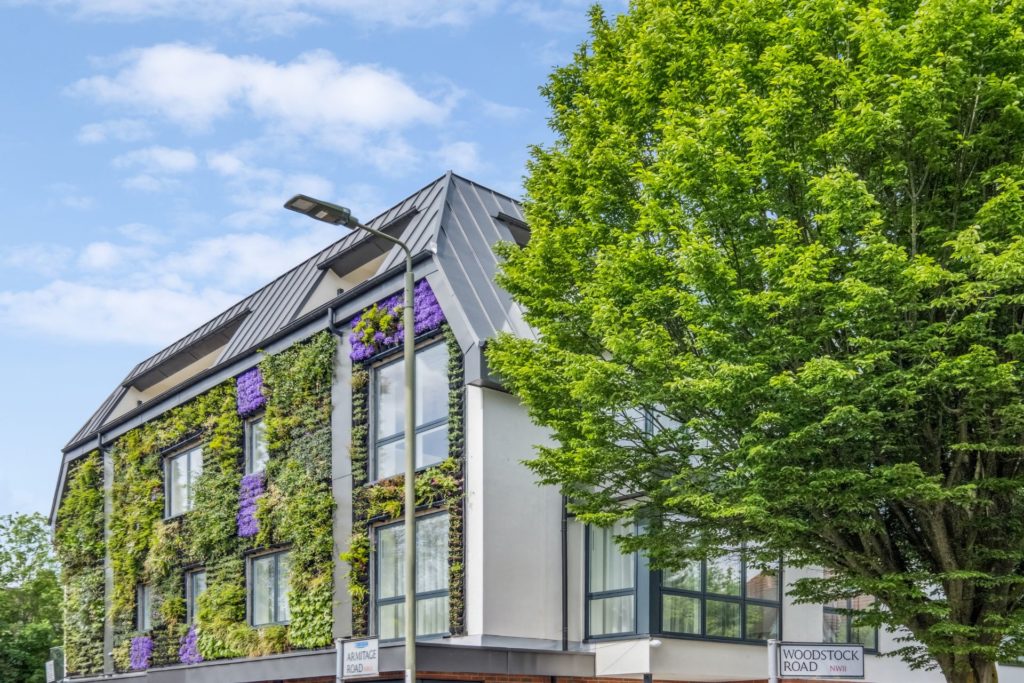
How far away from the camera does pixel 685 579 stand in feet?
66.4

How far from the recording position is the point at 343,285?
86.6 feet

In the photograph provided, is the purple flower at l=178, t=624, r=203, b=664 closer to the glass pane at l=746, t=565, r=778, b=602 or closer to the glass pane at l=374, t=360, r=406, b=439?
the glass pane at l=374, t=360, r=406, b=439

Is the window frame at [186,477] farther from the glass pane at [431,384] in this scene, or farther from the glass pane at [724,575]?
the glass pane at [724,575]

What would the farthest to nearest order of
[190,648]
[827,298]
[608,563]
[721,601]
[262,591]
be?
[190,648] < [262,591] < [721,601] < [608,563] < [827,298]

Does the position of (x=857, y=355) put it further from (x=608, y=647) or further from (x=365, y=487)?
(x=365, y=487)

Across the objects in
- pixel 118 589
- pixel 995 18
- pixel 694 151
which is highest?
pixel 995 18

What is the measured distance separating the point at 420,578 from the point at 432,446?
2.41 m

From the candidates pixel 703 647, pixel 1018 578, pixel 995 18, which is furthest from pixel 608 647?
pixel 995 18

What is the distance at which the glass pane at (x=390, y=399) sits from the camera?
21.7 m

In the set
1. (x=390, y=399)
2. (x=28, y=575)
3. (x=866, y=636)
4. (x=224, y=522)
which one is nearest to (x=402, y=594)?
(x=390, y=399)

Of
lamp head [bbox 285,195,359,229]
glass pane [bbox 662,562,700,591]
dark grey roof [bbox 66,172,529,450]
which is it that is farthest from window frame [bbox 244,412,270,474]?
lamp head [bbox 285,195,359,229]

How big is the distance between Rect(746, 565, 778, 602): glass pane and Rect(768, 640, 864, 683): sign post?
33.1ft

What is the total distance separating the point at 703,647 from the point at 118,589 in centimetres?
1748

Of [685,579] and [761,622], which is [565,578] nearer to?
[685,579]
